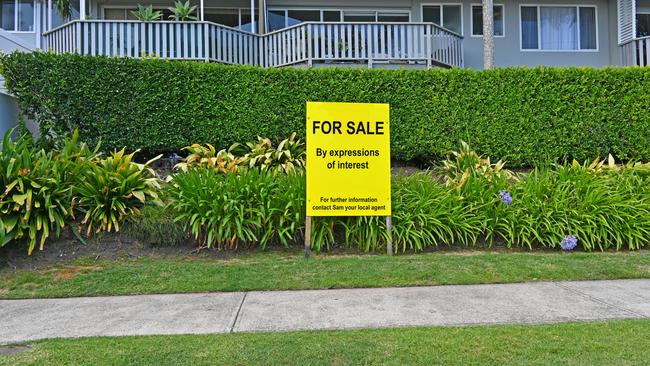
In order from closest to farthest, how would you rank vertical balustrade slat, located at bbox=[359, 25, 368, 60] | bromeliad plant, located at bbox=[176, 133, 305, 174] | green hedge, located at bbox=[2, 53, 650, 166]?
bromeliad plant, located at bbox=[176, 133, 305, 174], green hedge, located at bbox=[2, 53, 650, 166], vertical balustrade slat, located at bbox=[359, 25, 368, 60]

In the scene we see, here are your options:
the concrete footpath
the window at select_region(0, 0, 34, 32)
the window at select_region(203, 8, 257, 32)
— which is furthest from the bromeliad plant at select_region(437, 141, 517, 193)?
the window at select_region(0, 0, 34, 32)

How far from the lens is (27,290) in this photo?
5664 mm

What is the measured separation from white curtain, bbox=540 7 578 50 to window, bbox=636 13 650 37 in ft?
6.99

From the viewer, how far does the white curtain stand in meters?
15.4

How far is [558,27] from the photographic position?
15492 mm

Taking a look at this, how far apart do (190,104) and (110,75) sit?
1602 millimetres

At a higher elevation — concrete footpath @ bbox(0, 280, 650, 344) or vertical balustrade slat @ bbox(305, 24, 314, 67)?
vertical balustrade slat @ bbox(305, 24, 314, 67)

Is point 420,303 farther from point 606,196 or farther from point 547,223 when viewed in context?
point 606,196

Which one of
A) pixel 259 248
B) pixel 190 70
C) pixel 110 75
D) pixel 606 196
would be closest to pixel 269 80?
pixel 190 70

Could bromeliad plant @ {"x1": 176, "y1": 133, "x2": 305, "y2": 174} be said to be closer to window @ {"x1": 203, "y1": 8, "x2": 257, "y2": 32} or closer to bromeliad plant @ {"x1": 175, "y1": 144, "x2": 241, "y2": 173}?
bromeliad plant @ {"x1": 175, "y1": 144, "x2": 241, "y2": 173}

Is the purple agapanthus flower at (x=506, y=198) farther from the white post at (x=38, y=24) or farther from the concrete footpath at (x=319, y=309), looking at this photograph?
the white post at (x=38, y=24)

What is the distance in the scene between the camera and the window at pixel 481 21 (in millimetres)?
15312

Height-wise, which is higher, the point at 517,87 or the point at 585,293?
the point at 517,87

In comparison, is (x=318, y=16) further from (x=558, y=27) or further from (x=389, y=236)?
(x=389, y=236)
